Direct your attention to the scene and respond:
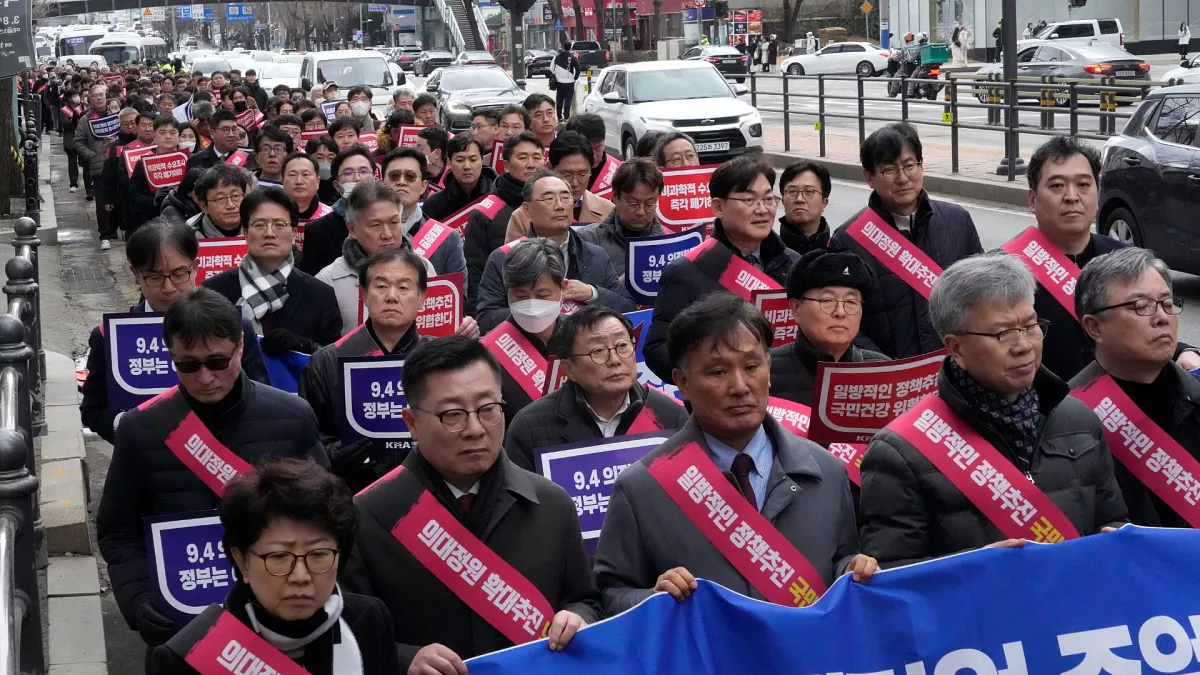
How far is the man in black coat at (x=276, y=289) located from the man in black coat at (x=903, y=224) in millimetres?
2219

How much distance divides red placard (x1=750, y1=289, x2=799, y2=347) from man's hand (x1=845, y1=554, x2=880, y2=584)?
258cm

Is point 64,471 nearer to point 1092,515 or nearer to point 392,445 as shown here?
point 392,445

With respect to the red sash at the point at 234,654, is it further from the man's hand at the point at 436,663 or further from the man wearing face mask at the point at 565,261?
the man wearing face mask at the point at 565,261

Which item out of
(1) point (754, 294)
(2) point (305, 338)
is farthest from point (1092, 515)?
(2) point (305, 338)

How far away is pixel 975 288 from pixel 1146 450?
2.44 ft

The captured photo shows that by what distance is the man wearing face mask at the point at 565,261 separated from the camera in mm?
6977

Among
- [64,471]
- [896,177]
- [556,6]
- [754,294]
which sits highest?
[556,6]

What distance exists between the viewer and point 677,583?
356cm

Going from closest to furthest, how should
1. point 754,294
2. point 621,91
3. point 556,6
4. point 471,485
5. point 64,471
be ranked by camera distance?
point 471,485 < point 754,294 < point 64,471 < point 621,91 < point 556,6

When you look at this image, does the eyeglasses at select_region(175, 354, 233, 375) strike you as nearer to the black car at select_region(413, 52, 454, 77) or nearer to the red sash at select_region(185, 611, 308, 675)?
the red sash at select_region(185, 611, 308, 675)

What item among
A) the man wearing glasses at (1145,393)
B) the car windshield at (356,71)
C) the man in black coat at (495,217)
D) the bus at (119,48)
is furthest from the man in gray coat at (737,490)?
the bus at (119,48)

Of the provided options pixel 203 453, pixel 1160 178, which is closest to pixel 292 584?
pixel 203 453

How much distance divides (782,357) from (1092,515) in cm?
170

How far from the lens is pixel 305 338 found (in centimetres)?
693
